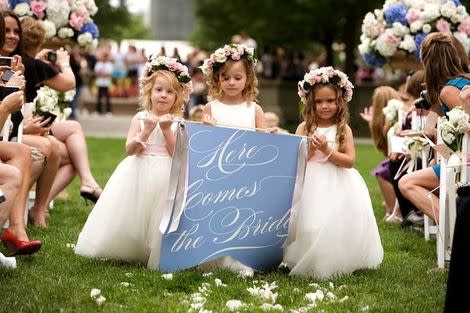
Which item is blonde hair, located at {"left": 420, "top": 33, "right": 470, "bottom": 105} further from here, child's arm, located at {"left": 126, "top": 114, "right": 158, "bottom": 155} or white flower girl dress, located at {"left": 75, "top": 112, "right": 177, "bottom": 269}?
child's arm, located at {"left": 126, "top": 114, "right": 158, "bottom": 155}

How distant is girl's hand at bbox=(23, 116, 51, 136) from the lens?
8.90m

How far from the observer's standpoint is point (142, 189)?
6.98 metres

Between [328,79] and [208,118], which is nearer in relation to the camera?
[208,118]

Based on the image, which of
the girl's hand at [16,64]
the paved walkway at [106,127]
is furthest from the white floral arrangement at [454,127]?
the paved walkway at [106,127]

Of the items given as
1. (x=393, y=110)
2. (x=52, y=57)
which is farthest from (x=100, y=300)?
(x=393, y=110)

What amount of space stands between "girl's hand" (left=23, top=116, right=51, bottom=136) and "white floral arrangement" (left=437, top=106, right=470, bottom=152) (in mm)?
3644

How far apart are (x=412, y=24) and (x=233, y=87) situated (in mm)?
4100

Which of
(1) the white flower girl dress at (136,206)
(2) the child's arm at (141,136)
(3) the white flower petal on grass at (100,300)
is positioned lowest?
(3) the white flower petal on grass at (100,300)

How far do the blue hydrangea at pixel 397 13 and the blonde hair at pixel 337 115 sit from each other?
13.5ft

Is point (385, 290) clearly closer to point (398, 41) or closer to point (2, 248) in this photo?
point (2, 248)

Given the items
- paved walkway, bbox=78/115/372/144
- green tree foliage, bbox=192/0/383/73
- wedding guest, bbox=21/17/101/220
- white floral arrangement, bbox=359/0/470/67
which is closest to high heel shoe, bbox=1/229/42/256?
wedding guest, bbox=21/17/101/220

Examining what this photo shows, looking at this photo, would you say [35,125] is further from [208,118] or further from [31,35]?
[208,118]

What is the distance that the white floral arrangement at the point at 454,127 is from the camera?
22.7 feet

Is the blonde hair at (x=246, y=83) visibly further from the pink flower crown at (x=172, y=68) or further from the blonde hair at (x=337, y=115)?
the blonde hair at (x=337, y=115)
